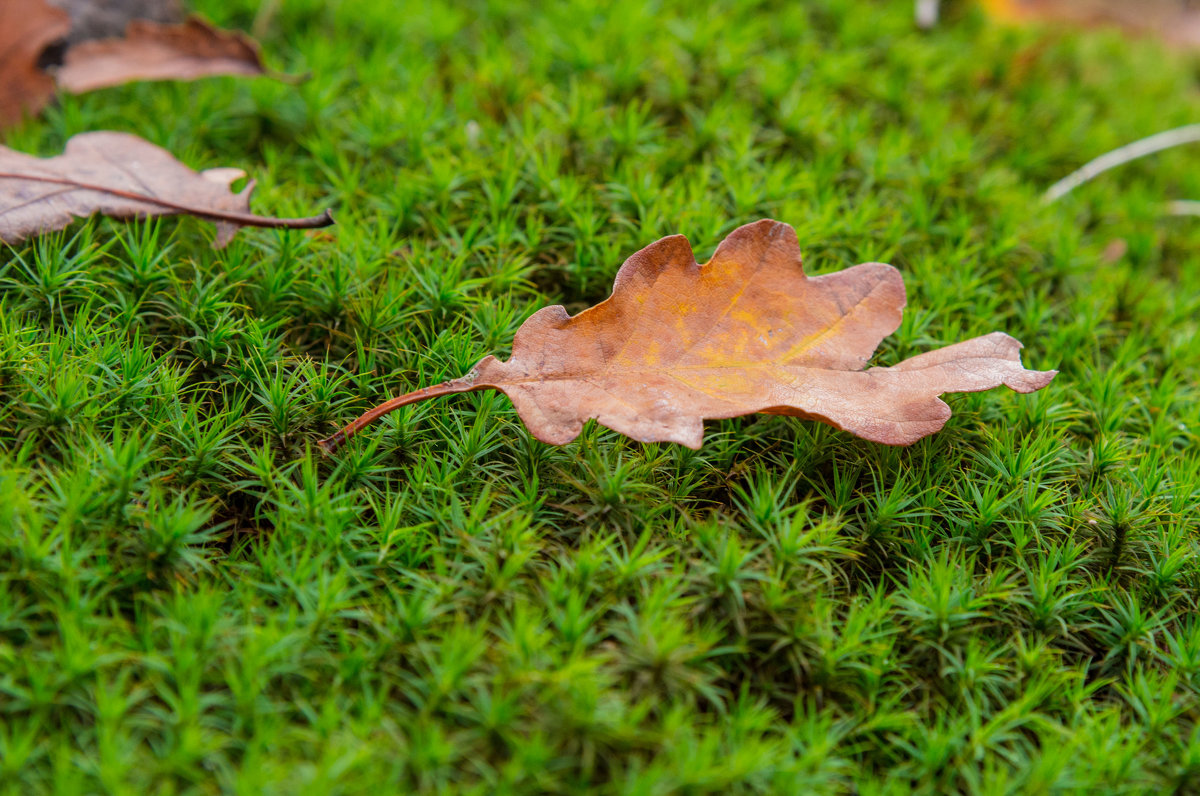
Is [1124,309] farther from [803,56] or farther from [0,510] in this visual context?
[0,510]

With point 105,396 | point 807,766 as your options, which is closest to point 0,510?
point 105,396

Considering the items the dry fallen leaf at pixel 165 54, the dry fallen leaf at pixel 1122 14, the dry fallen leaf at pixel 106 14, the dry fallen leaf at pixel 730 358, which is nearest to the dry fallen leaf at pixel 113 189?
the dry fallen leaf at pixel 165 54

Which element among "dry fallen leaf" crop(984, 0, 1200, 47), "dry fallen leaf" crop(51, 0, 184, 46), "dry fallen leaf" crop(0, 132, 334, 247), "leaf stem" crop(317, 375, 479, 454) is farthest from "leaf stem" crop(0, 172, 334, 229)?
"dry fallen leaf" crop(984, 0, 1200, 47)

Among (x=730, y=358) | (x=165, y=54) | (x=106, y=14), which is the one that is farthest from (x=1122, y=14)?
(x=106, y=14)

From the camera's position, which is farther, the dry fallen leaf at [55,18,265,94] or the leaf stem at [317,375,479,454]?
the dry fallen leaf at [55,18,265,94]

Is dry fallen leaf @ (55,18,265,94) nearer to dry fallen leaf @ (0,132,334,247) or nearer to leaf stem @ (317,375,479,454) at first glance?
dry fallen leaf @ (0,132,334,247)

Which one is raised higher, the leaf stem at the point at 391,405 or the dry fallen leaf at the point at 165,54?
the dry fallen leaf at the point at 165,54

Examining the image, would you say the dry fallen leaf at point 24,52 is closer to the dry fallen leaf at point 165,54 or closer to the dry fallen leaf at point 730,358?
the dry fallen leaf at point 165,54
